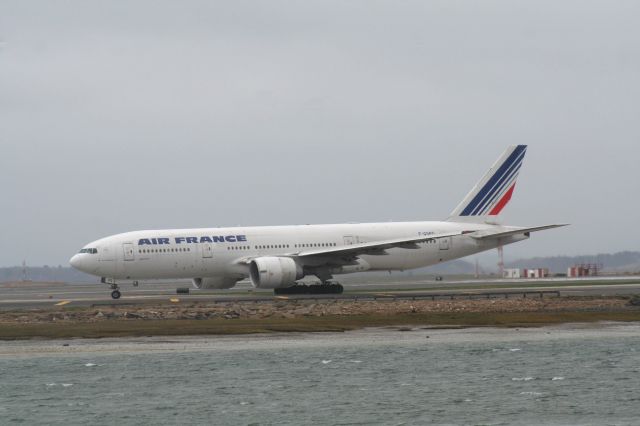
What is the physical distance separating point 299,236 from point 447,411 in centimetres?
3941

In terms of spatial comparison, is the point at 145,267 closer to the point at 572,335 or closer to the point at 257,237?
the point at 257,237

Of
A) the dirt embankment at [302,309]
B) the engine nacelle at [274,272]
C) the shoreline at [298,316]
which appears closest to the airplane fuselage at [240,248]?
the engine nacelle at [274,272]

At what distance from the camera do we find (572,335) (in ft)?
131

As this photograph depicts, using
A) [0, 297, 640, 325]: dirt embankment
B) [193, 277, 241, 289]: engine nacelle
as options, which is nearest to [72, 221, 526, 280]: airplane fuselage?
[193, 277, 241, 289]: engine nacelle

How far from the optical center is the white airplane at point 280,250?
62.2 meters

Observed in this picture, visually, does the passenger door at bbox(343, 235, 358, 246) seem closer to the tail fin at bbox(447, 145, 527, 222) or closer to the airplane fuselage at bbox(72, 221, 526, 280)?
the airplane fuselage at bbox(72, 221, 526, 280)

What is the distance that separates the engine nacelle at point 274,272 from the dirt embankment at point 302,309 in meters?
6.87

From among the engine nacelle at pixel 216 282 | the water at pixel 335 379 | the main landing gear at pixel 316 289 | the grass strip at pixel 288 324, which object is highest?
the engine nacelle at pixel 216 282

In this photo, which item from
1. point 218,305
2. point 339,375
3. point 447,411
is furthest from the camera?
point 218,305

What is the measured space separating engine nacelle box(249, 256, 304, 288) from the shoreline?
553 centimetres

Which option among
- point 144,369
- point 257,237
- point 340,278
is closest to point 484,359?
point 144,369

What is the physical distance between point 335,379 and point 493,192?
42042mm

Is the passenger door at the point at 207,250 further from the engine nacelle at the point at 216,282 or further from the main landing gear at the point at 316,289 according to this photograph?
the main landing gear at the point at 316,289

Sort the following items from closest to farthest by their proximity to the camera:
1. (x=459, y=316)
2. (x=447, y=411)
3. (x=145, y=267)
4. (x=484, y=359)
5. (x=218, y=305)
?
1. (x=447, y=411)
2. (x=484, y=359)
3. (x=459, y=316)
4. (x=218, y=305)
5. (x=145, y=267)
